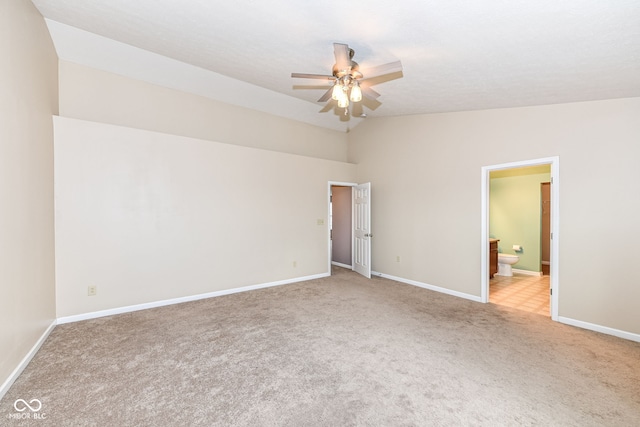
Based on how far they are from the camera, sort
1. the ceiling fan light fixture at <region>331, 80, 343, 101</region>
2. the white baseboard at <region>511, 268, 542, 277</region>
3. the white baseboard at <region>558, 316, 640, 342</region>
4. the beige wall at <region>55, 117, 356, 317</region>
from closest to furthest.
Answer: the ceiling fan light fixture at <region>331, 80, 343, 101</region> < the white baseboard at <region>558, 316, 640, 342</region> < the beige wall at <region>55, 117, 356, 317</region> < the white baseboard at <region>511, 268, 542, 277</region>

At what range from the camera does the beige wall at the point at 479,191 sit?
2896mm

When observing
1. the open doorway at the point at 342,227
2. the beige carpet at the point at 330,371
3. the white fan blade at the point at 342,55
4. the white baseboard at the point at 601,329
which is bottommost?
the beige carpet at the point at 330,371

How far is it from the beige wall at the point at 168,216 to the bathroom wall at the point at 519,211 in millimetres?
4327

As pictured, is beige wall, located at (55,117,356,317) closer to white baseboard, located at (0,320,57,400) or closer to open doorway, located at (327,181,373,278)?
white baseboard, located at (0,320,57,400)

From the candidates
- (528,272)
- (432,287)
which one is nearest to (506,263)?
(528,272)

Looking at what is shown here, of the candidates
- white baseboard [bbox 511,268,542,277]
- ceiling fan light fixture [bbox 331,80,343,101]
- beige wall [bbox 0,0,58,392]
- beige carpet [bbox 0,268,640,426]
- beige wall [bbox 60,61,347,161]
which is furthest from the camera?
white baseboard [bbox 511,268,542,277]

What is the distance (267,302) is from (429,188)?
3263mm

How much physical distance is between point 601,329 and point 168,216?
5466mm

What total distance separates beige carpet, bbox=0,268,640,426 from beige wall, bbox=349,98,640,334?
610mm

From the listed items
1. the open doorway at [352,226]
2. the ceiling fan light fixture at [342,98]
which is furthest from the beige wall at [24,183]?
the open doorway at [352,226]

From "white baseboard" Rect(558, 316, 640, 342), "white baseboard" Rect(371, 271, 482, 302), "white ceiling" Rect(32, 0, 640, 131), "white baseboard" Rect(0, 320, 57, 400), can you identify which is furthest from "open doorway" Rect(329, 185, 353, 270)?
"white baseboard" Rect(0, 320, 57, 400)

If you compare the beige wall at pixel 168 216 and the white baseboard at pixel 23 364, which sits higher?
the beige wall at pixel 168 216

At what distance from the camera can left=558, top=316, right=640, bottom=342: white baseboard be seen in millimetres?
2831

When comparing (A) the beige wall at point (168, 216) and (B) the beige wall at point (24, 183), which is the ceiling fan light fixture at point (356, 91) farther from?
(B) the beige wall at point (24, 183)
